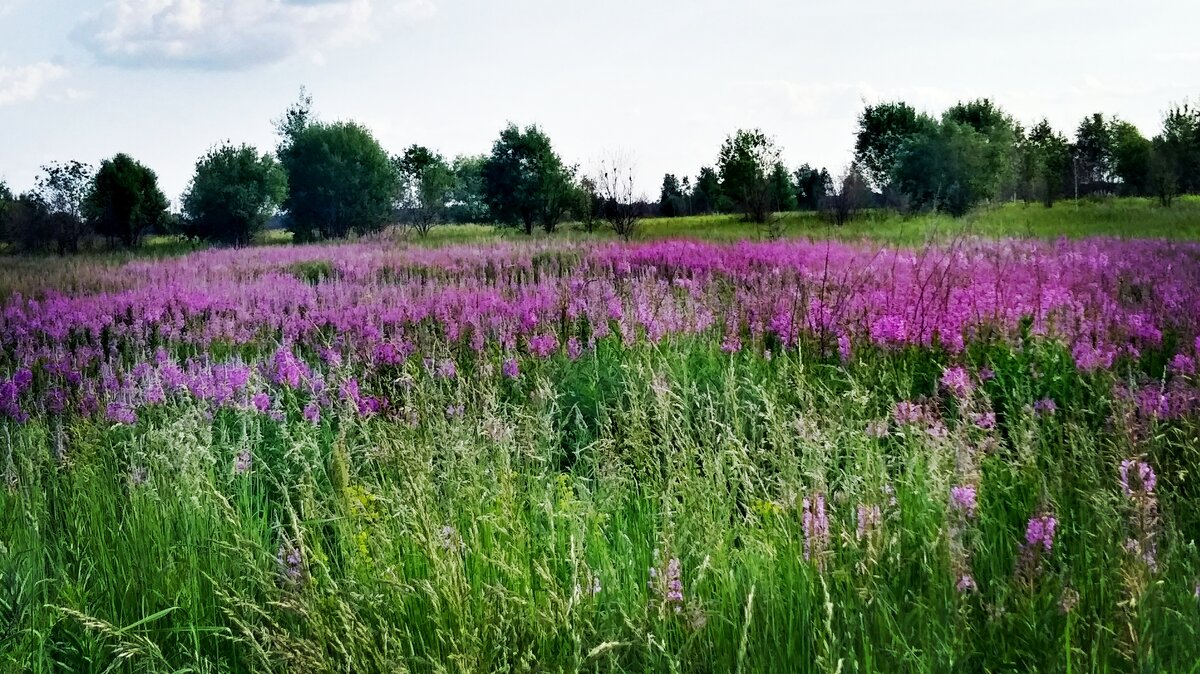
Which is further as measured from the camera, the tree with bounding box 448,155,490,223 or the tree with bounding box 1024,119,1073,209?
the tree with bounding box 448,155,490,223

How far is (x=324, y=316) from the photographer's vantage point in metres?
8.29

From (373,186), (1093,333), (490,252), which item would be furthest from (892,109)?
(1093,333)

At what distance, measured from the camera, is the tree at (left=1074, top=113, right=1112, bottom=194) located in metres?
69.4

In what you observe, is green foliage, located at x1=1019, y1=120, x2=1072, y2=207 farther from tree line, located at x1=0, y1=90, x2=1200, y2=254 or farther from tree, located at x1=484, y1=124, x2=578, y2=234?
tree, located at x1=484, y1=124, x2=578, y2=234

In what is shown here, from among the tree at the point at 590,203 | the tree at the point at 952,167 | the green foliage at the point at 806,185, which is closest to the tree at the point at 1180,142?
the tree at the point at 952,167

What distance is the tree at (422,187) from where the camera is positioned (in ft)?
144

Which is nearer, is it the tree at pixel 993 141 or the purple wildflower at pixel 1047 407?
the purple wildflower at pixel 1047 407

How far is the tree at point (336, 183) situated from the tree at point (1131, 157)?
155 ft

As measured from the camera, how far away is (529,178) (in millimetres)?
41344

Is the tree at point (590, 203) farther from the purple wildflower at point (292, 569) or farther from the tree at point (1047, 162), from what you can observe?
the tree at point (1047, 162)

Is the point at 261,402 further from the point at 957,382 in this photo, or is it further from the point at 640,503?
the point at 957,382

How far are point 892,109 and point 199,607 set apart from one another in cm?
5990

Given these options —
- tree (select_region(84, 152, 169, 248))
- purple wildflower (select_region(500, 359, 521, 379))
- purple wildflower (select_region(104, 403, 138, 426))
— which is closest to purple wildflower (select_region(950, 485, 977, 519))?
purple wildflower (select_region(500, 359, 521, 379))

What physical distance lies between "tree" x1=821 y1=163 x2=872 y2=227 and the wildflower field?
28.9m
